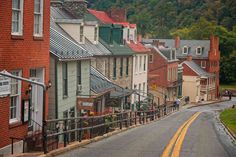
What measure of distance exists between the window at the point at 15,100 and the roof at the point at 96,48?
1858cm

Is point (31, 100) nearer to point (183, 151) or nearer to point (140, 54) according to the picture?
point (183, 151)

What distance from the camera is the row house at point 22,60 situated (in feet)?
51.3

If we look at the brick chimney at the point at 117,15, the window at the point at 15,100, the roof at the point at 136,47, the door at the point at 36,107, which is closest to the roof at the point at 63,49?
the door at the point at 36,107

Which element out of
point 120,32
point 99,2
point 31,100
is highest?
point 99,2

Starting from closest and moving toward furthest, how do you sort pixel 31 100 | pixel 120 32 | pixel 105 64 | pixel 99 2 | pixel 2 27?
1. pixel 2 27
2. pixel 31 100
3. pixel 105 64
4. pixel 120 32
5. pixel 99 2

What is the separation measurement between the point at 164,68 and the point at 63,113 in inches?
1858

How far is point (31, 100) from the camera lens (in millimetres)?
18734

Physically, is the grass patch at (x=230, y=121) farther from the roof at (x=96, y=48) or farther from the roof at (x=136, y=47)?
the roof at (x=96, y=48)

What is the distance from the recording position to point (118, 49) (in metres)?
43.5

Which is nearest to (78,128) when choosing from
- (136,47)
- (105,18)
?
(136,47)

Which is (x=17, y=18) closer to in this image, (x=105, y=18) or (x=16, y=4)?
(x=16, y=4)

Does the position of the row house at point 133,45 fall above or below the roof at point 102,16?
below

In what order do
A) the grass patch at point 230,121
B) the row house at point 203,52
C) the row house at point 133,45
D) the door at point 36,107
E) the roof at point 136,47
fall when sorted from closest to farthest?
the door at point 36,107 < the grass patch at point 230,121 < the row house at point 133,45 < the roof at point 136,47 < the row house at point 203,52

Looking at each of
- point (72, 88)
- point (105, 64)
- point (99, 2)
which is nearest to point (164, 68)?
point (105, 64)
